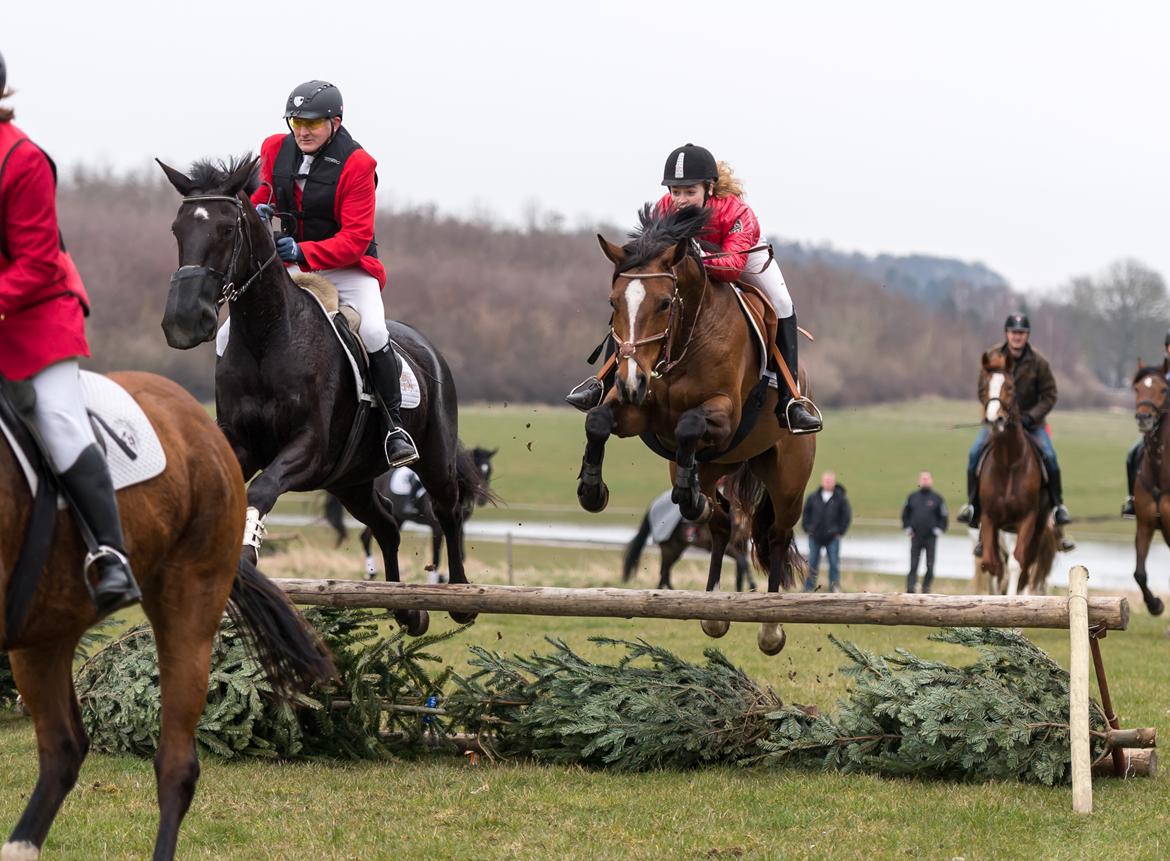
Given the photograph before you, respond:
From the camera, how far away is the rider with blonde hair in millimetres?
8703

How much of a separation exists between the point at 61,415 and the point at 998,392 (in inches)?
472

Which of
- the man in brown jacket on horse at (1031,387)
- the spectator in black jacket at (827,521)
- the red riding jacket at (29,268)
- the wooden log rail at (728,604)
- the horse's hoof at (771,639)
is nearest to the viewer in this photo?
the red riding jacket at (29,268)

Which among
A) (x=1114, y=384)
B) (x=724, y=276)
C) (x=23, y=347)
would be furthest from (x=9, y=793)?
(x=1114, y=384)


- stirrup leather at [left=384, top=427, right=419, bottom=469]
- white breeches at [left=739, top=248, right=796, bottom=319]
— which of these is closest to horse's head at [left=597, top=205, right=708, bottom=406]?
white breeches at [left=739, top=248, right=796, bottom=319]

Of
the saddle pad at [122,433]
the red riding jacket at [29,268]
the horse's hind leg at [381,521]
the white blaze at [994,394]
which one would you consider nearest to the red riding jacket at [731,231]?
the horse's hind leg at [381,521]

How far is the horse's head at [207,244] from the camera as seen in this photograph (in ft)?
22.1

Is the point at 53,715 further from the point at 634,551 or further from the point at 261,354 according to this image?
the point at 634,551

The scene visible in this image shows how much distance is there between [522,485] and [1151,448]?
3130cm

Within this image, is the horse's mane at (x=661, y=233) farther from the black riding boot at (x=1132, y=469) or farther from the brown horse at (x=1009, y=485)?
the black riding boot at (x=1132, y=469)

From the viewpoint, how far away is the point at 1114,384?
3332 inches

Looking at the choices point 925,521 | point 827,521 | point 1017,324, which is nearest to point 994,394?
point 1017,324

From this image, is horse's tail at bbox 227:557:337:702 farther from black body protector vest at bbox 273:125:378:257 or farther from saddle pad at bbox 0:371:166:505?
black body protector vest at bbox 273:125:378:257

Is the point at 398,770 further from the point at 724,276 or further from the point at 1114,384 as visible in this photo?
the point at 1114,384

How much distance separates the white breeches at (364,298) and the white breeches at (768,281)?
7.67 feet
